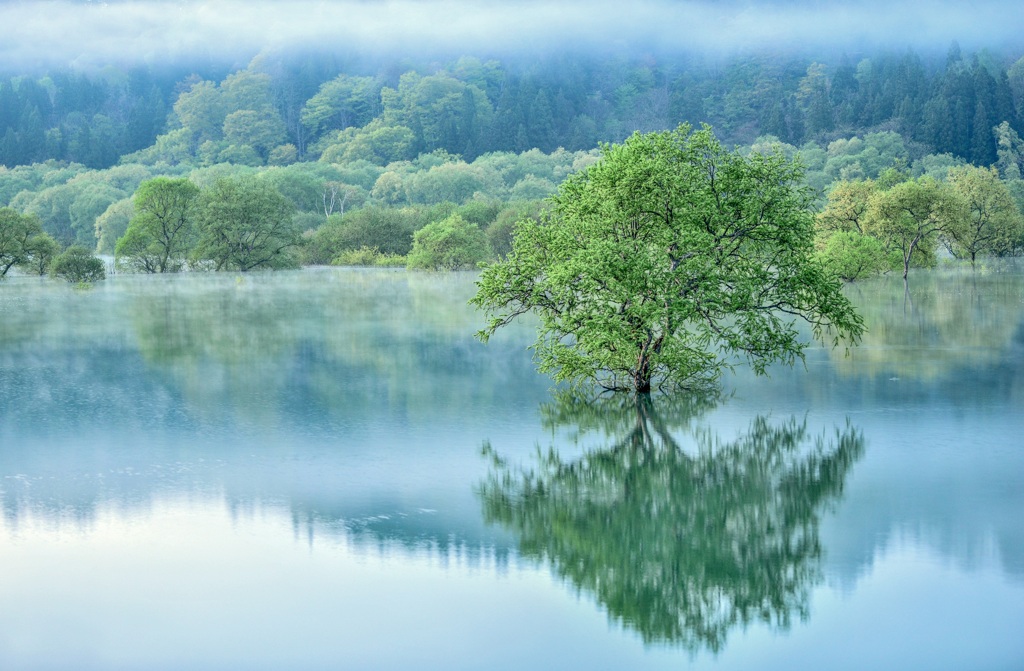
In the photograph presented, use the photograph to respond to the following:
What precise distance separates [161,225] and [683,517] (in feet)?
266

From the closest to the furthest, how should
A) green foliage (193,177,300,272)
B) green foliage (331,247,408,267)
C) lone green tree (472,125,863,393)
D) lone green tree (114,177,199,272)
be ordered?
lone green tree (472,125,863,393)
lone green tree (114,177,199,272)
green foliage (193,177,300,272)
green foliage (331,247,408,267)

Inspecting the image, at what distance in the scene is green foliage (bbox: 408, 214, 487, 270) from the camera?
98.7 metres

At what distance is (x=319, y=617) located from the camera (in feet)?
40.9

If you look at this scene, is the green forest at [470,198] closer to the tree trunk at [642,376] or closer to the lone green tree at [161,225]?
the lone green tree at [161,225]

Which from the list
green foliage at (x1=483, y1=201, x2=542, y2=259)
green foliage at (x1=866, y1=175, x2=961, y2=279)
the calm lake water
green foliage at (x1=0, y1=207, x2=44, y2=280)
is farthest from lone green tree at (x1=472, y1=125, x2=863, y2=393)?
green foliage at (x1=483, y1=201, x2=542, y2=259)

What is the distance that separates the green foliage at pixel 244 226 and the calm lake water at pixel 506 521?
197 feet

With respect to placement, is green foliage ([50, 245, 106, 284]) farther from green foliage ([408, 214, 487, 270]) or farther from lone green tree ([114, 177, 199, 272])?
green foliage ([408, 214, 487, 270])

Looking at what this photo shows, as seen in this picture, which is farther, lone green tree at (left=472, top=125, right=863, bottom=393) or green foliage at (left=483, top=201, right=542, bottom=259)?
green foliage at (left=483, top=201, right=542, bottom=259)

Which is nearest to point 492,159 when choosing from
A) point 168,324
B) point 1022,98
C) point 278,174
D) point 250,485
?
point 278,174

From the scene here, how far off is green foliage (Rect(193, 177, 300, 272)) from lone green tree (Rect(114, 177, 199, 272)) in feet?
4.25

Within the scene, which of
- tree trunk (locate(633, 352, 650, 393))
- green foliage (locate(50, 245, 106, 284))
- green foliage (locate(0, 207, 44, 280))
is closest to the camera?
tree trunk (locate(633, 352, 650, 393))

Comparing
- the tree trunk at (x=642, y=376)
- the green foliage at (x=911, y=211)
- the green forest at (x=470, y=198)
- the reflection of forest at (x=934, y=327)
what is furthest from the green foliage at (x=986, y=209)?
the tree trunk at (x=642, y=376)

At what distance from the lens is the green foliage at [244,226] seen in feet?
298

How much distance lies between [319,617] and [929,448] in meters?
12.1
